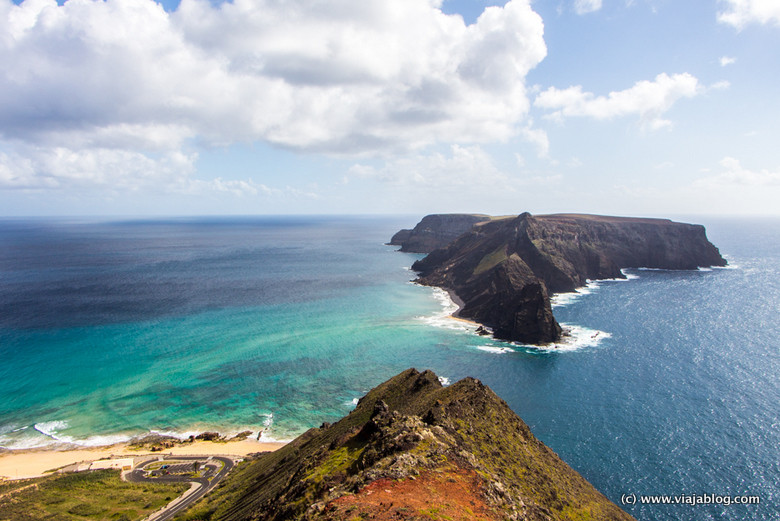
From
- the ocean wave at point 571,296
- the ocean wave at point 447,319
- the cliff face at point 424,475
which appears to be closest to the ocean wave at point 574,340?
the ocean wave at point 447,319

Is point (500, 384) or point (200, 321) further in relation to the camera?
point (200, 321)

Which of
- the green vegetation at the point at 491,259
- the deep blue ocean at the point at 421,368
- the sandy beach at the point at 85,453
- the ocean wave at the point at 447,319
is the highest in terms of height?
the green vegetation at the point at 491,259

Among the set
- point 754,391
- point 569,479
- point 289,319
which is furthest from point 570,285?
point 569,479

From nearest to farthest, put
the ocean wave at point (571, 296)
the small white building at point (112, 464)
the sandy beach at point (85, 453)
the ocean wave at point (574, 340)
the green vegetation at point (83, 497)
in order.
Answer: the green vegetation at point (83, 497) → the small white building at point (112, 464) → the sandy beach at point (85, 453) → the ocean wave at point (574, 340) → the ocean wave at point (571, 296)

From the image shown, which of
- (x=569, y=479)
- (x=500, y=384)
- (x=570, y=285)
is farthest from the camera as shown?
(x=570, y=285)

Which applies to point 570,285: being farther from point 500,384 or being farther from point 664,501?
point 664,501

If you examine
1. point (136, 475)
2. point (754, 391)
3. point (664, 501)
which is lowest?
point (136, 475)

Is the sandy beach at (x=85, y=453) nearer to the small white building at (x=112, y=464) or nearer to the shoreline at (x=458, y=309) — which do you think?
the small white building at (x=112, y=464)

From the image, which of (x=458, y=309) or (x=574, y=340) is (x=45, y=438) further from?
(x=574, y=340)
